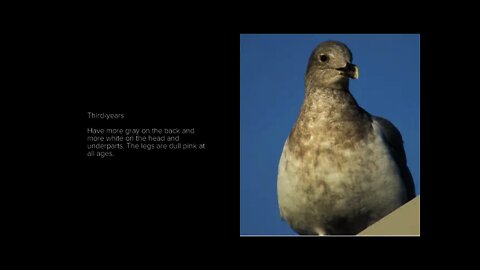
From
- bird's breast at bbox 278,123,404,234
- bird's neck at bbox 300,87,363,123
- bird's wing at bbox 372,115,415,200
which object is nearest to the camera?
bird's breast at bbox 278,123,404,234

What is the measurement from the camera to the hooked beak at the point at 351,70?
9.91 metres

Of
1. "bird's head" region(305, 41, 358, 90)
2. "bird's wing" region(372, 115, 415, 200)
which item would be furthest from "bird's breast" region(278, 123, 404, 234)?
"bird's head" region(305, 41, 358, 90)

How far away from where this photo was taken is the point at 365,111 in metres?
10.4

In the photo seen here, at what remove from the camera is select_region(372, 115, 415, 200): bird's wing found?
10.3 m

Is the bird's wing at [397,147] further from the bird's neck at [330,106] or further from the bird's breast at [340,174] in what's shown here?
the bird's neck at [330,106]

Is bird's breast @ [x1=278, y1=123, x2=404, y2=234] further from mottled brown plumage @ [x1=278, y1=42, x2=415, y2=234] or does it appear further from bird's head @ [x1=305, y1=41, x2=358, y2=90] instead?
bird's head @ [x1=305, y1=41, x2=358, y2=90]

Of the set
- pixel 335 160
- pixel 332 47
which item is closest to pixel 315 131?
pixel 335 160

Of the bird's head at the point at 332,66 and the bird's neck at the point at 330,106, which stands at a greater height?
the bird's head at the point at 332,66

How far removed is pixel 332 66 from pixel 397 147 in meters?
1.49

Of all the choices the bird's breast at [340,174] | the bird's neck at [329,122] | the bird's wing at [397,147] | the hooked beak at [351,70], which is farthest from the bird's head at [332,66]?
the bird's wing at [397,147]

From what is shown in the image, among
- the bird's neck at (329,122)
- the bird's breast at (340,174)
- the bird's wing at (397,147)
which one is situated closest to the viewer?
the bird's breast at (340,174)

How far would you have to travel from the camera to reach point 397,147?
10.5 m

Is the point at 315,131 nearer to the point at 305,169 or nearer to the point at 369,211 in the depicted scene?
the point at 305,169

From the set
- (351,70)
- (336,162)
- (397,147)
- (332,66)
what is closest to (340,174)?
(336,162)
